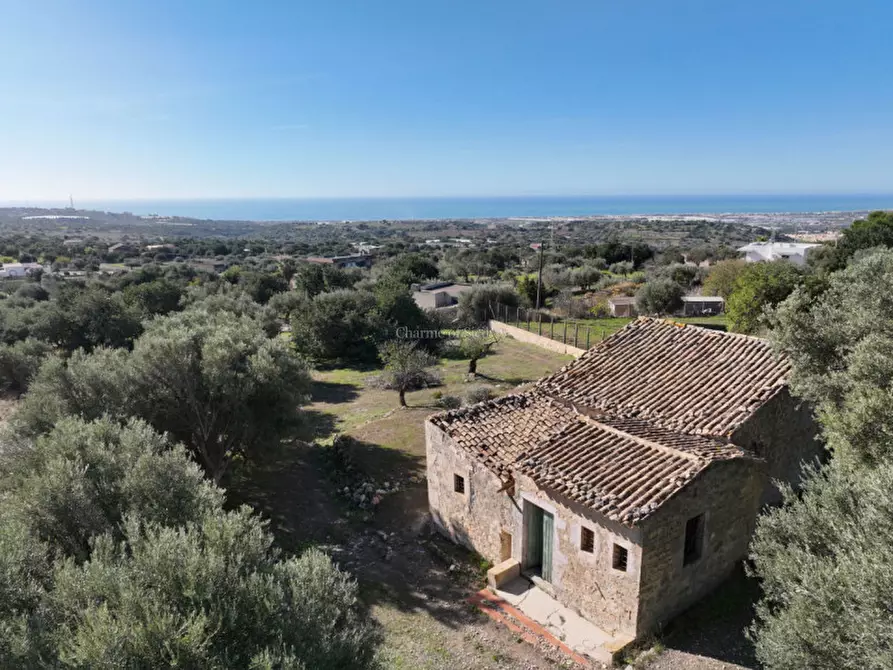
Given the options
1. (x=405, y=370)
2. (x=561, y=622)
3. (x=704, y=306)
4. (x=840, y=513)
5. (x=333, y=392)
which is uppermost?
(x=840, y=513)

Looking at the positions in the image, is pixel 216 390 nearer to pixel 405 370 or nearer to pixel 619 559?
pixel 405 370

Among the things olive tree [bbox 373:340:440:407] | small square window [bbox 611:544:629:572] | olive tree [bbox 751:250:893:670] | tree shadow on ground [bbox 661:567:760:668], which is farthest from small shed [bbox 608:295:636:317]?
small square window [bbox 611:544:629:572]

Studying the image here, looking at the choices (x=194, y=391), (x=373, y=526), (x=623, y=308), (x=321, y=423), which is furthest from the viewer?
(x=623, y=308)

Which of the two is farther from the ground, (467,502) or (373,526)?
(467,502)

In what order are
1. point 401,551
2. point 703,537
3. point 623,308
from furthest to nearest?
point 623,308 < point 401,551 < point 703,537

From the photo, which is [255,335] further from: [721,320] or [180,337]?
[721,320]

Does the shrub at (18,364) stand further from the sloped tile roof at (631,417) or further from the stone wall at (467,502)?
the sloped tile roof at (631,417)

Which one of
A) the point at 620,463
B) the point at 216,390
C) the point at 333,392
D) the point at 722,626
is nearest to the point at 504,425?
the point at 620,463
